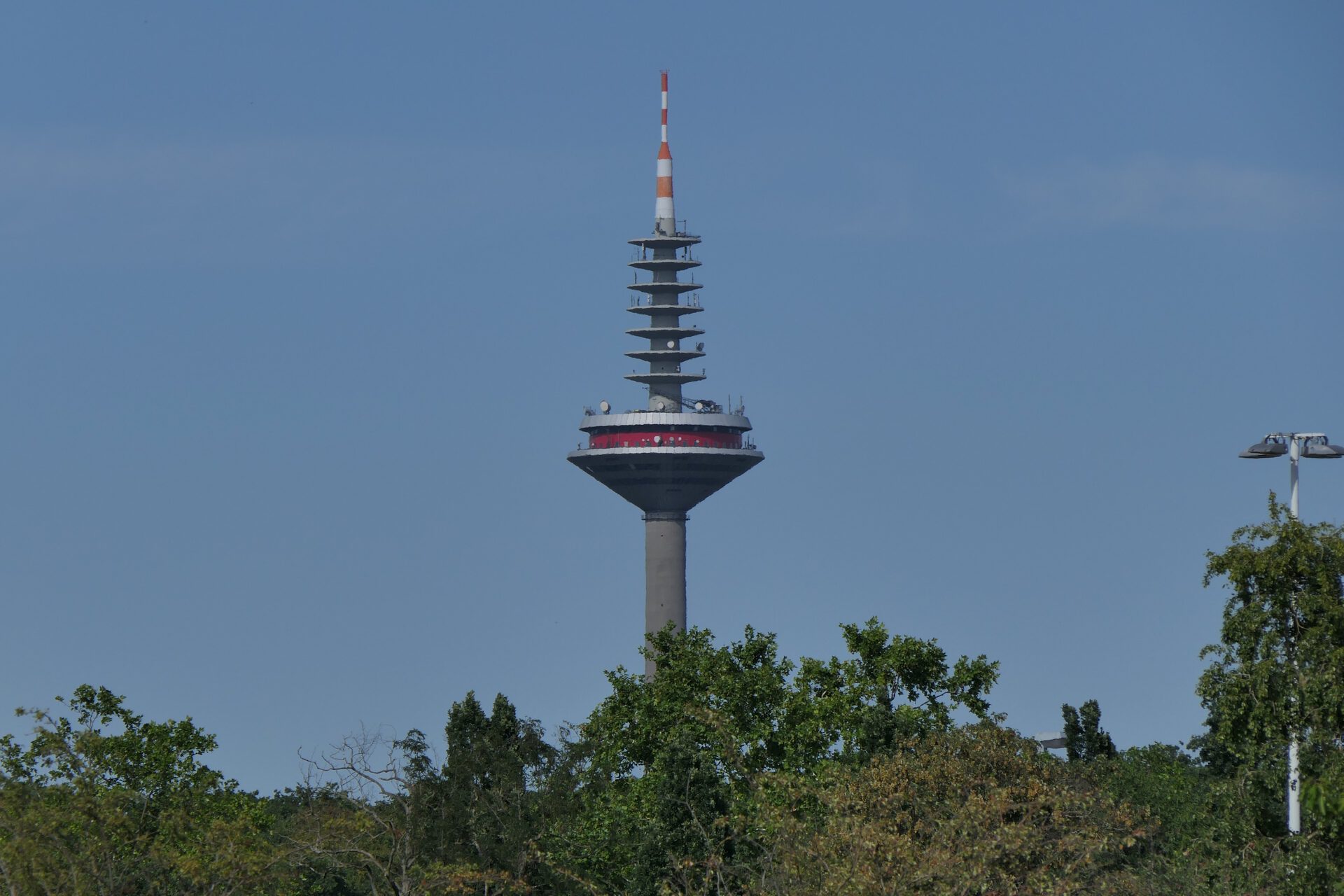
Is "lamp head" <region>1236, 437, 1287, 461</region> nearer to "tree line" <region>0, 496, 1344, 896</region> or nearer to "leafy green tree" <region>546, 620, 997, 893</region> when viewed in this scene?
"tree line" <region>0, 496, 1344, 896</region>

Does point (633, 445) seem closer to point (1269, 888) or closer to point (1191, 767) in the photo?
point (1191, 767)

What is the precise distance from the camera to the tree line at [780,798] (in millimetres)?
37000

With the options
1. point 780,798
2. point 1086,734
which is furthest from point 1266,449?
point 1086,734

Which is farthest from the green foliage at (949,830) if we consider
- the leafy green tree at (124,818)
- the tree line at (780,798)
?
the leafy green tree at (124,818)

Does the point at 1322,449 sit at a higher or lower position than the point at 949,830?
higher

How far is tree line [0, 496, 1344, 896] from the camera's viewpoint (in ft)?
121

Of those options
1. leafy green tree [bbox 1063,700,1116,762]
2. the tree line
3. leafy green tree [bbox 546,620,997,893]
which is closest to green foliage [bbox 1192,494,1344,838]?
the tree line

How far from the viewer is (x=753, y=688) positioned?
62.9 meters

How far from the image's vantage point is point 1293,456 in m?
39.2

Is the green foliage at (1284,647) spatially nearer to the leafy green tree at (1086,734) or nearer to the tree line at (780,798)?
the tree line at (780,798)

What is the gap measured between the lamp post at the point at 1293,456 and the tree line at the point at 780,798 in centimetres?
23

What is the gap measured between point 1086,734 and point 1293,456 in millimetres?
60825

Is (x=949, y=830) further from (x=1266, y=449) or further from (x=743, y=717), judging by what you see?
(x=743, y=717)

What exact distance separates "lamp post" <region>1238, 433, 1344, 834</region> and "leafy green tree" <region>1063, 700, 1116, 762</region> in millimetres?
58245
